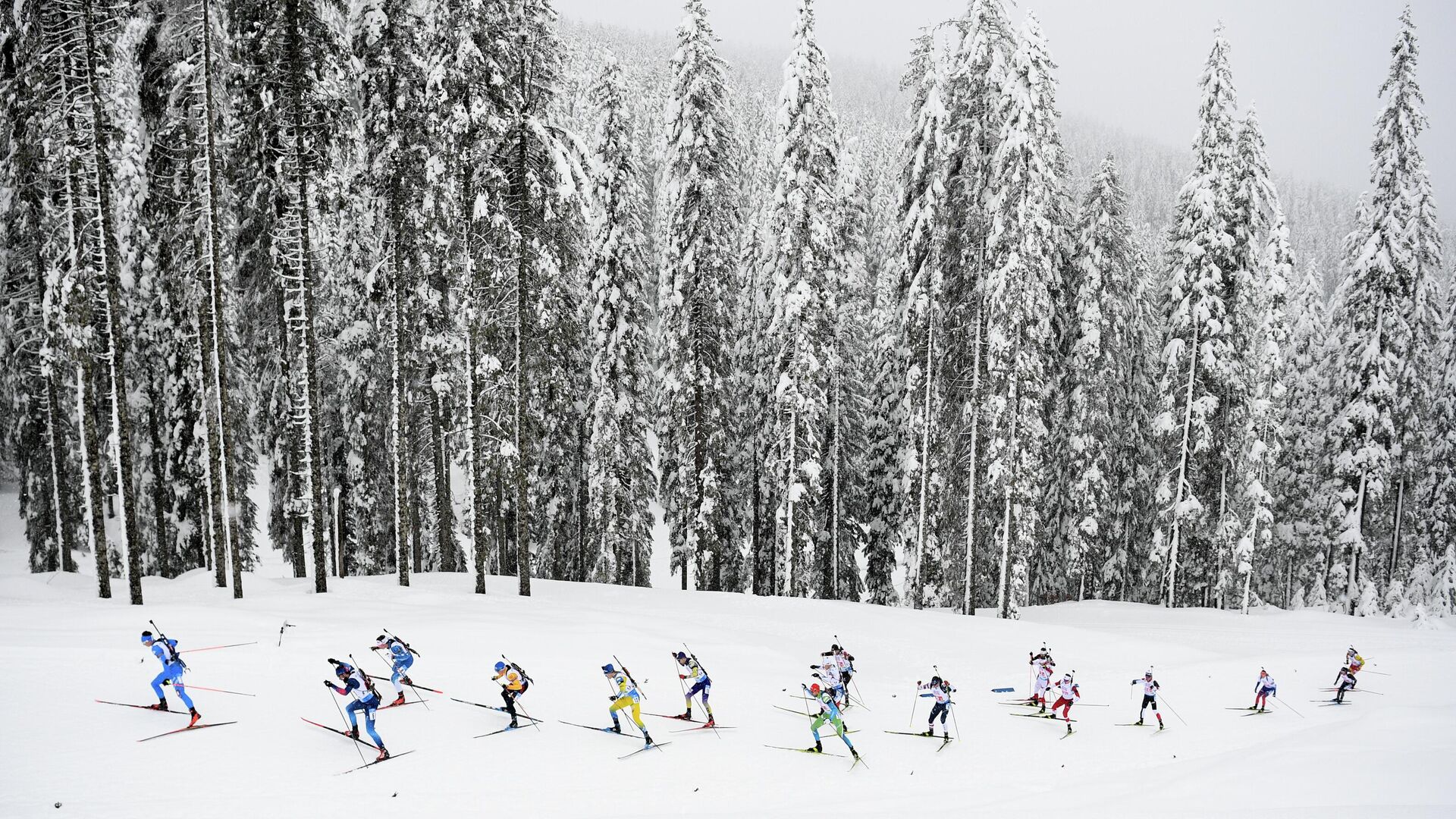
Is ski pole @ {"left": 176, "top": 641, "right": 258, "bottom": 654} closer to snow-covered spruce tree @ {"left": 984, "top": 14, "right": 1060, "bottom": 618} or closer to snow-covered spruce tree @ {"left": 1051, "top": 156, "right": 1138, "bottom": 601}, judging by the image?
snow-covered spruce tree @ {"left": 984, "top": 14, "right": 1060, "bottom": 618}

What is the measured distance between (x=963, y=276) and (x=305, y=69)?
64.9 ft

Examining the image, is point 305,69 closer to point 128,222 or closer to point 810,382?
point 128,222

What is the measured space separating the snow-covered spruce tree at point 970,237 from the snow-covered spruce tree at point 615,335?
488 inches

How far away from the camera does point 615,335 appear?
30.8 metres

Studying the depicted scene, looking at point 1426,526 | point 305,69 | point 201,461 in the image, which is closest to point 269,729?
point 305,69

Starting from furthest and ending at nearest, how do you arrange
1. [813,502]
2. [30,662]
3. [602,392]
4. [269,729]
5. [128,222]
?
[602,392] < [813,502] < [128,222] < [30,662] < [269,729]

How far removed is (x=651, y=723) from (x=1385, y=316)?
107ft

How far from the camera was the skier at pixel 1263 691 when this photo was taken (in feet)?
54.4

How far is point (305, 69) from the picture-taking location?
19016mm

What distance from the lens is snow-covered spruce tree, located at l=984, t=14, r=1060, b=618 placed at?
22375 mm

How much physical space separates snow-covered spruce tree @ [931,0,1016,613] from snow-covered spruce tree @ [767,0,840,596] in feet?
13.3

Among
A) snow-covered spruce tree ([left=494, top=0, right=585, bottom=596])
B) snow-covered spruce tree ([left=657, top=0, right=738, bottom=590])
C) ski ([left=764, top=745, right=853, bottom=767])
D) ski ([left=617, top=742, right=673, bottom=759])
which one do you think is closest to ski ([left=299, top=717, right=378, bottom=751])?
ski ([left=617, top=742, right=673, bottom=759])

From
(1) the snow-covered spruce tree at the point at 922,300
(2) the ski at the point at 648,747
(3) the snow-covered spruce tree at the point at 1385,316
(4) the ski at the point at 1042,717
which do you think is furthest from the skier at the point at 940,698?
(3) the snow-covered spruce tree at the point at 1385,316

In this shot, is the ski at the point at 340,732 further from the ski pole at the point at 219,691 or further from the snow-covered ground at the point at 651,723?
the ski pole at the point at 219,691
